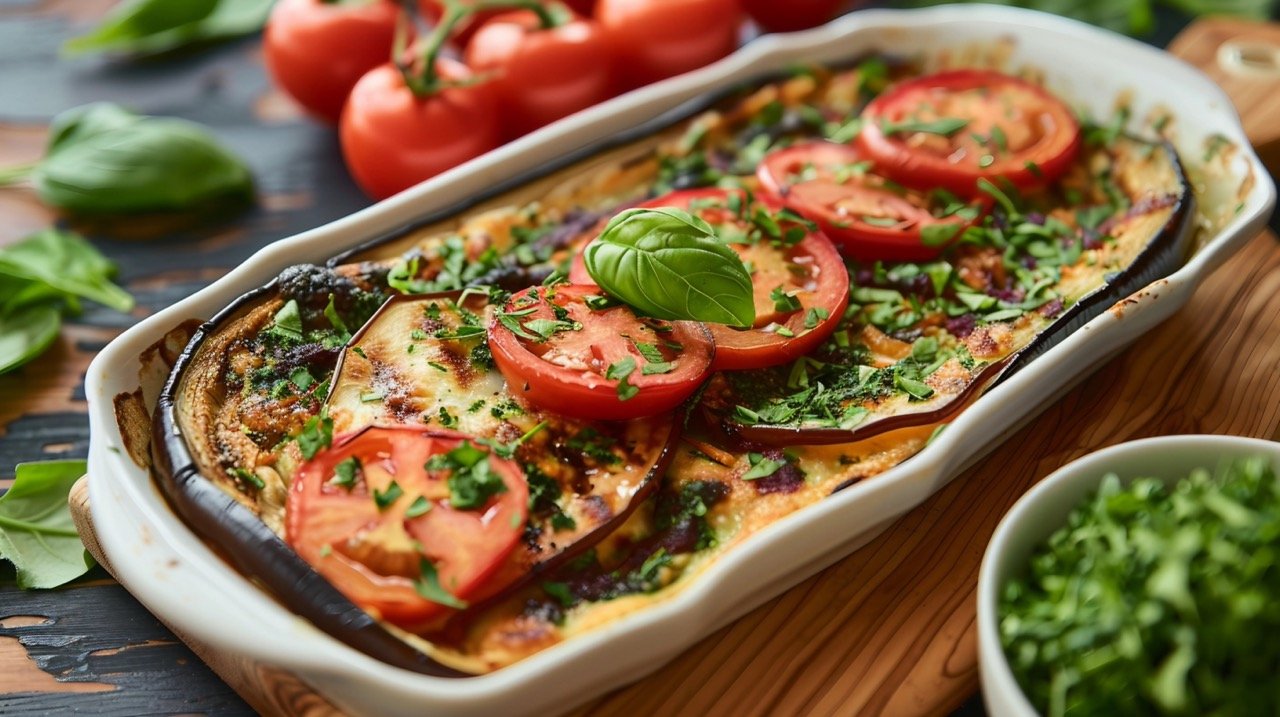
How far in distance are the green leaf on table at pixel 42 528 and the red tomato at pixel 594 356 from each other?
44.5 inches

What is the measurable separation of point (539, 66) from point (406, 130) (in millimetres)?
546

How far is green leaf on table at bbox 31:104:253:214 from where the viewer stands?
3646 mm

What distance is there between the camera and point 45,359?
10.7 feet

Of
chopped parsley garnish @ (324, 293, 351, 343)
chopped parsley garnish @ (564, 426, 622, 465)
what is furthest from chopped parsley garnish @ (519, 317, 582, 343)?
chopped parsley garnish @ (324, 293, 351, 343)

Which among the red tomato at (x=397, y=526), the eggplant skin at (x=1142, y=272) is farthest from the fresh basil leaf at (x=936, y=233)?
the red tomato at (x=397, y=526)

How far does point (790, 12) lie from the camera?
14.6 ft

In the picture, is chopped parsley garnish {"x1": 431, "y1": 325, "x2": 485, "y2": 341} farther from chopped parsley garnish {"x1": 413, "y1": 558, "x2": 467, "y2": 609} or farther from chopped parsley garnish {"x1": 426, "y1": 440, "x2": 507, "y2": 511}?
chopped parsley garnish {"x1": 413, "y1": 558, "x2": 467, "y2": 609}

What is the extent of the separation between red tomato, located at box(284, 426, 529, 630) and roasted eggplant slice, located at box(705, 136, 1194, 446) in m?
→ 0.63

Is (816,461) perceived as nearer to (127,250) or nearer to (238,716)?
(238,716)

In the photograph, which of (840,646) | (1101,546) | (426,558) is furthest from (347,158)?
(1101,546)

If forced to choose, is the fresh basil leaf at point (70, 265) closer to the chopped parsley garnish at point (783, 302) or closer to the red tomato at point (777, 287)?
the red tomato at point (777, 287)

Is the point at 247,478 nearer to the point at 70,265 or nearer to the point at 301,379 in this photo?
the point at 301,379

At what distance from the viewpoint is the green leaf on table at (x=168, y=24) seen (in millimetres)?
4367

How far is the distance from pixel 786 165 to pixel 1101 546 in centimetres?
148
